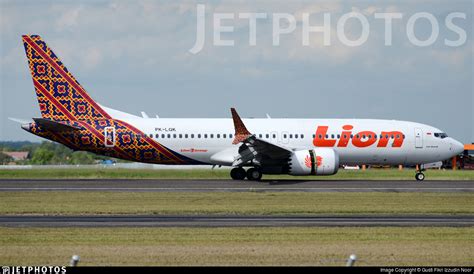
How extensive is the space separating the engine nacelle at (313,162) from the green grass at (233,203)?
25.1 feet

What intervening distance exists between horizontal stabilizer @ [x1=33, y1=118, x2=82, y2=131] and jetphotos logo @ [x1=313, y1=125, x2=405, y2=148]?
13.7 metres

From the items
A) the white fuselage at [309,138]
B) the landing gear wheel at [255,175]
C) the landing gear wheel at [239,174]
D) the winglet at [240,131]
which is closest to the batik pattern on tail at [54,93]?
the white fuselage at [309,138]

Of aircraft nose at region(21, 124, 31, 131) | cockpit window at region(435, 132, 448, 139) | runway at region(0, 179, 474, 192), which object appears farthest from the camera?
cockpit window at region(435, 132, 448, 139)

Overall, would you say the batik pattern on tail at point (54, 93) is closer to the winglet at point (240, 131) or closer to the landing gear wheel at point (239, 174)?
the winglet at point (240, 131)

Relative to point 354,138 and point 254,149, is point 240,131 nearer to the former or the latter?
point 254,149

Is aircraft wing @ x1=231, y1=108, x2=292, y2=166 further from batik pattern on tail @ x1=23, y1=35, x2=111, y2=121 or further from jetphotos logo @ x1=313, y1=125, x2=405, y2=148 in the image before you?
batik pattern on tail @ x1=23, y1=35, x2=111, y2=121

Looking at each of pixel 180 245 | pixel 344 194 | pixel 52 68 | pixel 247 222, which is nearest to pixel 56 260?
pixel 180 245

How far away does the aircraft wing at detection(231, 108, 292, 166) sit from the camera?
1700 inches

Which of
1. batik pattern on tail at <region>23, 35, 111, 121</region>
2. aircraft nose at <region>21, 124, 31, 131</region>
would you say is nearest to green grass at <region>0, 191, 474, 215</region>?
aircraft nose at <region>21, 124, 31, 131</region>

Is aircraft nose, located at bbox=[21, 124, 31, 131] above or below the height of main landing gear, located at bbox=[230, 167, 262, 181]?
above

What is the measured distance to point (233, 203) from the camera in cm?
3034

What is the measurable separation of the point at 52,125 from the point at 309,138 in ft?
47.1

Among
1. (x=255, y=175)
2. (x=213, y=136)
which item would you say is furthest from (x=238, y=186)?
(x=213, y=136)

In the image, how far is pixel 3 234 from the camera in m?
20.8
